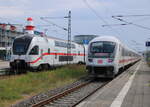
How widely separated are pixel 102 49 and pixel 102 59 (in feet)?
2.79

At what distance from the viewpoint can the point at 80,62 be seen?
36.7m

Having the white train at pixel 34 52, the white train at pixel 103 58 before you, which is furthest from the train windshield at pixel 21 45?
the white train at pixel 103 58

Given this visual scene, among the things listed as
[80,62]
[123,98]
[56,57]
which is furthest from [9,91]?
[80,62]

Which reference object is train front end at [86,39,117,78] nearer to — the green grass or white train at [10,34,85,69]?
the green grass

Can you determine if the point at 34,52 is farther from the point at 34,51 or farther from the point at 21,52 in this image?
the point at 21,52

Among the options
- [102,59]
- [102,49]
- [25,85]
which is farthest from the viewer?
[102,49]

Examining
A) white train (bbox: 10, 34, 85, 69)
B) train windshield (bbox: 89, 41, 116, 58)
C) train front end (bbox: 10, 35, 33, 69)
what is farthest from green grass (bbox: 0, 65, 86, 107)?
train front end (bbox: 10, 35, 33, 69)

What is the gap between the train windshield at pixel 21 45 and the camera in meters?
21.9

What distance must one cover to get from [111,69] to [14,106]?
10.2 metres

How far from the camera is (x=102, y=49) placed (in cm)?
1928

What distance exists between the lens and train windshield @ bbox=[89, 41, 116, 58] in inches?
748

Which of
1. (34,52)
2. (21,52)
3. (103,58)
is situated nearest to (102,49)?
(103,58)

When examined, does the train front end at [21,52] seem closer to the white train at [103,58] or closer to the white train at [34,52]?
the white train at [34,52]

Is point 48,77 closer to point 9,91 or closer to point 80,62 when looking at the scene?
point 9,91
